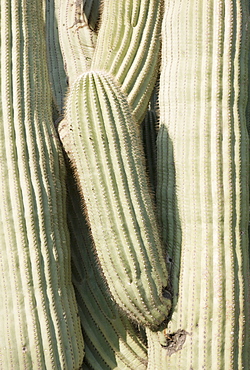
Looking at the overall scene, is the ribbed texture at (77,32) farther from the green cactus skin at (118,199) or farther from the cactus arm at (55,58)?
the green cactus skin at (118,199)

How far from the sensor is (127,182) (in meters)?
2.47

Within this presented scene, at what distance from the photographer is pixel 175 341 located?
2.43 m

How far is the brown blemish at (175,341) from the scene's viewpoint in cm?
240

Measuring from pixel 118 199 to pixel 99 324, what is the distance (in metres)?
0.82

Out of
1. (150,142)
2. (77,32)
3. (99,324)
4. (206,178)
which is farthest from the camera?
(77,32)

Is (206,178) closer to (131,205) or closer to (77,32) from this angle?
(131,205)

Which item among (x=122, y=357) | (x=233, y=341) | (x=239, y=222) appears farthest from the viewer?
(x=122, y=357)

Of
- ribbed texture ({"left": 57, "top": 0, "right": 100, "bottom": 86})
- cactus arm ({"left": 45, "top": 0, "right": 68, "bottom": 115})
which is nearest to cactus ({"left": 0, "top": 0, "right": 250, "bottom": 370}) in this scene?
cactus arm ({"left": 45, "top": 0, "right": 68, "bottom": 115})

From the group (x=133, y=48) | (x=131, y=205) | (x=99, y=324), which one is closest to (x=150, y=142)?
(x=133, y=48)

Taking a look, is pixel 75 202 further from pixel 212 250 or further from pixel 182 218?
pixel 212 250

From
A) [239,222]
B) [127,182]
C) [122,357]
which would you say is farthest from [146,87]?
[122,357]

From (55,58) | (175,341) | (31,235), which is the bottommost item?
(175,341)

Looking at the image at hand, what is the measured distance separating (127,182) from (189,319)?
77 centimetres

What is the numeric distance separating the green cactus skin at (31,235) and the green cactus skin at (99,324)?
0.15 meters
